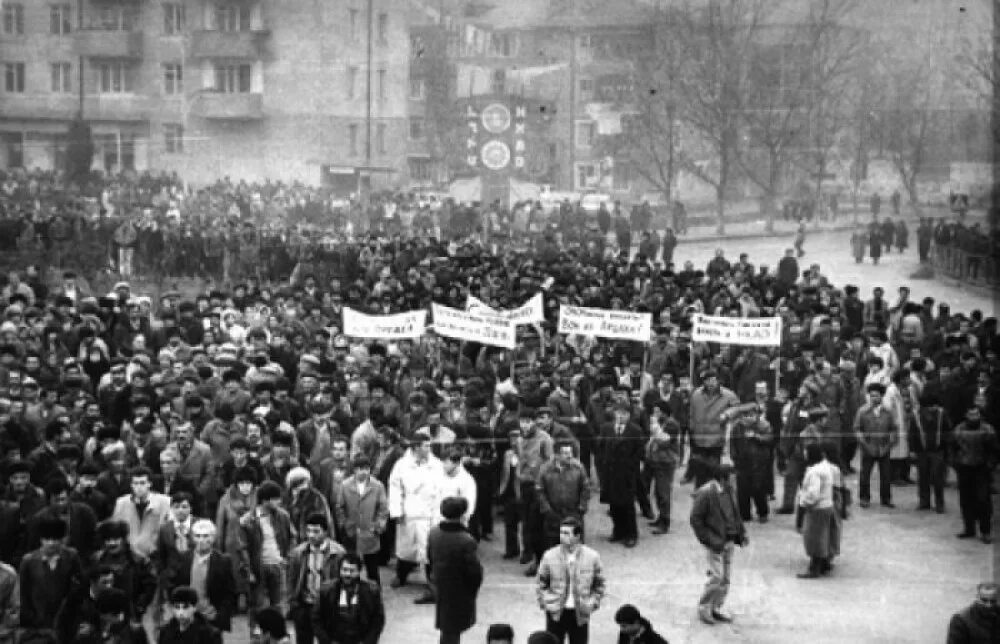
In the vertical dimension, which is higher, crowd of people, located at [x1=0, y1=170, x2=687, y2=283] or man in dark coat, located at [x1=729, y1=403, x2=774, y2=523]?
crowd of people, located at [x1=0, y1=170, x2=687, y2=283]

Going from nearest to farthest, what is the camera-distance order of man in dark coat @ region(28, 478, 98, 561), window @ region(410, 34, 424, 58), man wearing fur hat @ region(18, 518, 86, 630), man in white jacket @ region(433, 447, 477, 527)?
1. man wearing fur hat @ region(18, 518, 86, 630)
2. man in dark coat @ region(28, 478, 98, 561)
3. man in white jacket @ region(433, 447, 477, 527)
4. window @ region(410, 34, 424, 58)

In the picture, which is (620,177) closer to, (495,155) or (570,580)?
(495,155)

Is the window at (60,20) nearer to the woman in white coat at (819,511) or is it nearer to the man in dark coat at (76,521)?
the woman in white coat at (819,511)

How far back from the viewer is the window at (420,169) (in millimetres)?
71438

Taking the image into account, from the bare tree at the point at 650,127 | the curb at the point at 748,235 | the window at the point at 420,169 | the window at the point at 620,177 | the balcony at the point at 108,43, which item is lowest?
the curb at the point at 748,235

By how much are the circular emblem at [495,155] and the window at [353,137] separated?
599 cm

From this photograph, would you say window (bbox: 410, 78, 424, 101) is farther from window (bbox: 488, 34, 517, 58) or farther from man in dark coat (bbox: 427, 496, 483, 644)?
man in dark coat (bbox: 427, 496, 483, 644)

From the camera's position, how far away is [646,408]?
1722 cm

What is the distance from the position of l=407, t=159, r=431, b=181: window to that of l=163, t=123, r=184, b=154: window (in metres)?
15.9

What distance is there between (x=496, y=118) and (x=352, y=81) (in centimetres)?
610

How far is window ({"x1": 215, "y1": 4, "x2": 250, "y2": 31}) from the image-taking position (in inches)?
2251

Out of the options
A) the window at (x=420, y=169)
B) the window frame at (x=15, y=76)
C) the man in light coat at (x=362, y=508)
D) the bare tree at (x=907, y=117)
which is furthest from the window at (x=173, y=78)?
the man in light coat at (x=362, y=508)

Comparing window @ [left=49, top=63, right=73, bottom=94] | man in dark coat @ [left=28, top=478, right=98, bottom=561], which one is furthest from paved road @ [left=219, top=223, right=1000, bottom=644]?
window @ [left=49, top=63, right=73, bottom=94]

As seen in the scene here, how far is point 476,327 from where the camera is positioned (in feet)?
59.1
